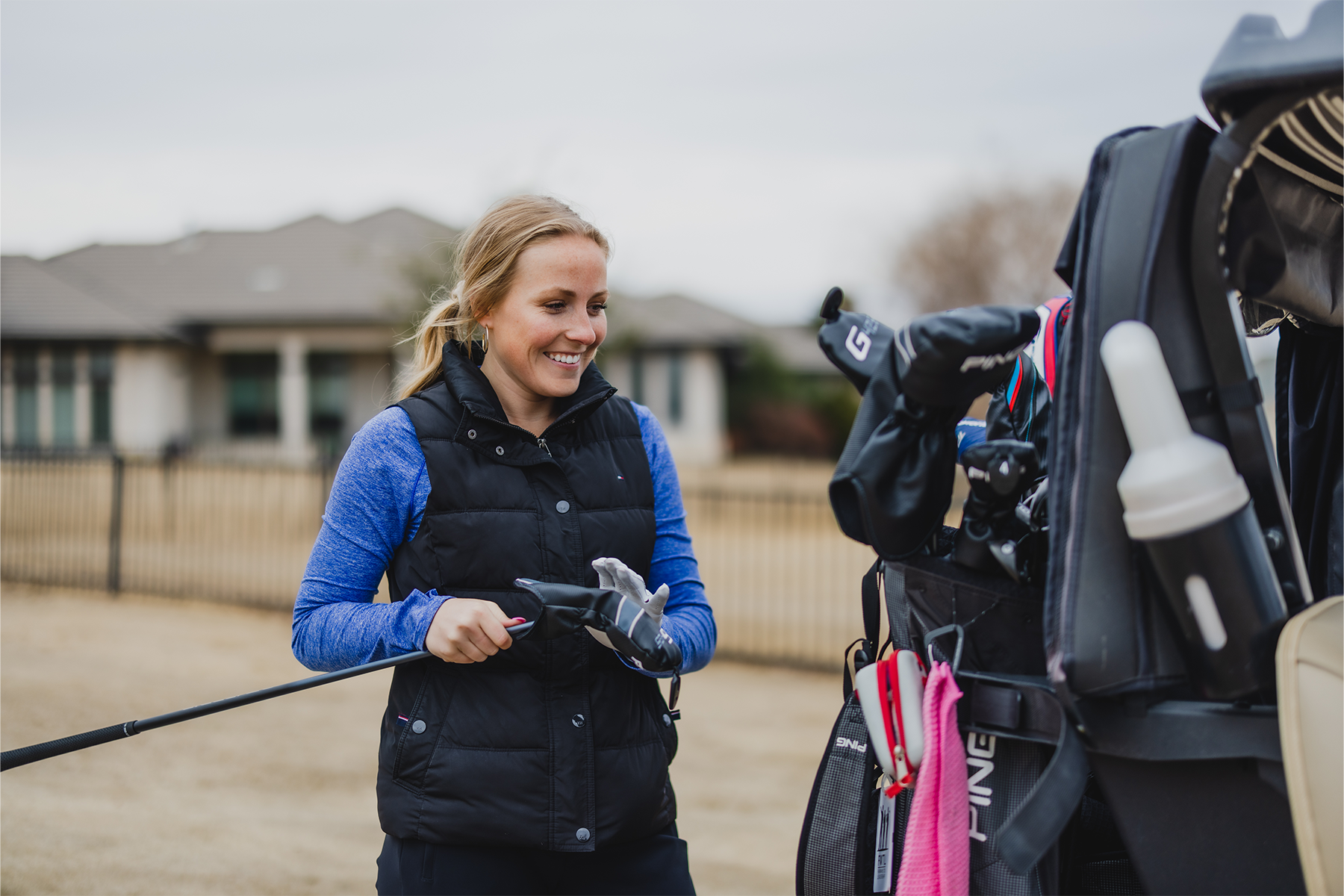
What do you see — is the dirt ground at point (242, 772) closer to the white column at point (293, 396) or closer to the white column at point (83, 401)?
the white column at point (83, 401)

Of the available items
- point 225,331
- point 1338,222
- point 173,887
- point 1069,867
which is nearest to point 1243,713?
point 1069,867

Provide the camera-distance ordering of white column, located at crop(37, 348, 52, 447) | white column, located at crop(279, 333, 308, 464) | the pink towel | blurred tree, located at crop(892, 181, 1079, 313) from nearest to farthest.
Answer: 1. the pink towel
2. white column, located at crop(37, 348, 52, 447)
3. white column, located at crop(279, 333, 308, 464)
4. blurred tree, located at crop(892, 181, 1079, 313)

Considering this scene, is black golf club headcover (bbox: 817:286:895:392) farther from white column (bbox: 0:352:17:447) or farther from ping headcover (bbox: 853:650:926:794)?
white column (bbox: 0:352:17:447)

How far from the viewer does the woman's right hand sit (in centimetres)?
195

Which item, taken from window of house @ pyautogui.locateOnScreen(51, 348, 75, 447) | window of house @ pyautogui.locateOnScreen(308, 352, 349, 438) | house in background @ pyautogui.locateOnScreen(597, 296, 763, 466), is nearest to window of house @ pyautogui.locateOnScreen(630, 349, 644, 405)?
house in background @ pyautogui.locateOnScreen(597, 296, 763, 466)

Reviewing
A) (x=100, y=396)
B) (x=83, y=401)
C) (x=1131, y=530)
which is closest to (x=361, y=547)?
(x=1131, y=530)

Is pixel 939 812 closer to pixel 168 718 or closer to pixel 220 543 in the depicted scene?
pixel 168 718

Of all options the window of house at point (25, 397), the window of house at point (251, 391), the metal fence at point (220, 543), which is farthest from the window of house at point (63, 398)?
the metal fence at point (220, 543)

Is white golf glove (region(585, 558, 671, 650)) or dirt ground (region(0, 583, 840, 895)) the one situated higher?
white golf glove (region(585, 558, 671, 650))

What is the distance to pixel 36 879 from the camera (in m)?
4.29

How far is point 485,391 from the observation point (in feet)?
7.26

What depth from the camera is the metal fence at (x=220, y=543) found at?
10.9m

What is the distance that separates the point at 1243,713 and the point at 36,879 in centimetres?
453

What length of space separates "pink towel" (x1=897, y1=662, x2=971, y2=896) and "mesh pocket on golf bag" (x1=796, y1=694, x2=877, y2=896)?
152 millimetres
